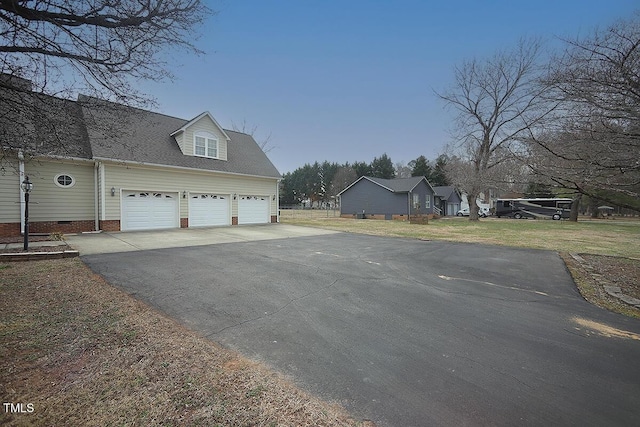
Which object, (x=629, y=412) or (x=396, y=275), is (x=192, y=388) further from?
(x=396, y=275)

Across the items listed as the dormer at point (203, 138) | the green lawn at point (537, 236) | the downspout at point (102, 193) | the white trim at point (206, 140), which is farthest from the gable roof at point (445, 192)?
the downspout at point (102, 193)

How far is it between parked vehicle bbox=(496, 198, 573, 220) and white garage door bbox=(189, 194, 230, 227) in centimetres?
3736

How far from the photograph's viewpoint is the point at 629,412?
2.19m

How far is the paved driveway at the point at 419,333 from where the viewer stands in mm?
→ 2291

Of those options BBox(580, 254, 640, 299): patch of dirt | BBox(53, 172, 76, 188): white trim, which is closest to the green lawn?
BBox(580, 254, 640, 299): patch of dirt

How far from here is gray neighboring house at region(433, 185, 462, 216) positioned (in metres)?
40.6

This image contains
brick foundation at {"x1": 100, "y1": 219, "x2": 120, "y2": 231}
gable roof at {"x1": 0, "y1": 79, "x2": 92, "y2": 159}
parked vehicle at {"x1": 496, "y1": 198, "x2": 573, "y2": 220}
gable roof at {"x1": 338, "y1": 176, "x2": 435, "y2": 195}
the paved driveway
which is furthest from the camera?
parked vehicle at {"x1": 496, "y1": 198, "x2": 573, "y2": 220}

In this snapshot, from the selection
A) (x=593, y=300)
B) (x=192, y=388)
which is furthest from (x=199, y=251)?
(x=593, y=300)

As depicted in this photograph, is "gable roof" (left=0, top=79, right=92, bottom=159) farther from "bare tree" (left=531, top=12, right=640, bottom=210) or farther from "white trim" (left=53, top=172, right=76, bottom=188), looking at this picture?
"white trim" (left=53, top=172, right=76, bottom=188)

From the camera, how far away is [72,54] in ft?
14.5

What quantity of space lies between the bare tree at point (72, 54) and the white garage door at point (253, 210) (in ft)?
42.0

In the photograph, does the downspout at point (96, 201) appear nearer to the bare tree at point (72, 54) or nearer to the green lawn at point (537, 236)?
the bare tree at point (72, 54)

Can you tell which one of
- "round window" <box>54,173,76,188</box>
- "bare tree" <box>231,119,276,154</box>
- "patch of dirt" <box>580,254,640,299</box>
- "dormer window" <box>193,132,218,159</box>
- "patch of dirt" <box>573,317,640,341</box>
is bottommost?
"patch of dirt" <box>573,317,640,341</box>

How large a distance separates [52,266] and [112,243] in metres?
3.48
